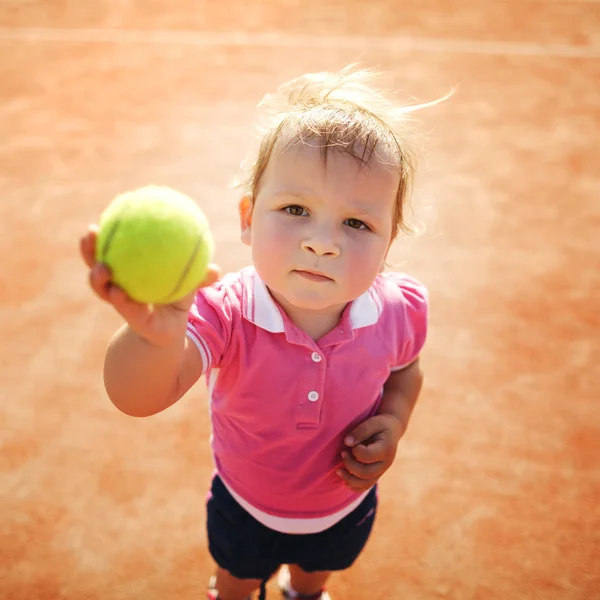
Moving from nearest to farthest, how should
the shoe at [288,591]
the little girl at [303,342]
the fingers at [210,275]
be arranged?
the fingers at [210,275], the little girl at [303,342], the shoe at [288,591]

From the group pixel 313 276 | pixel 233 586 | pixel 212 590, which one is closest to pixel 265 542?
pixel 233 586

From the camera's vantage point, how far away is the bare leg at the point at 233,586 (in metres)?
1.35

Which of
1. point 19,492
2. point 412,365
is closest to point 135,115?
point 19,492

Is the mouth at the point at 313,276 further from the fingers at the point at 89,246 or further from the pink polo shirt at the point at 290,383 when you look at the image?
the fingers at the point at 89,246

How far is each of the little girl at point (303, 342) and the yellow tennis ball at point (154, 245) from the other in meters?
0.03

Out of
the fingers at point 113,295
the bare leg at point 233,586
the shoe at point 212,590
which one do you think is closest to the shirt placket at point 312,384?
the fingers at point 113,295

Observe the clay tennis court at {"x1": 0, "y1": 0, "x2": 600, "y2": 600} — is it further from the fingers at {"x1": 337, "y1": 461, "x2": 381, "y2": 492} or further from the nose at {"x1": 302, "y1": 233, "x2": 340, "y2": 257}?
the nose at {"x1": 302, "y1": 233, "x2": 340, "y2": 257}

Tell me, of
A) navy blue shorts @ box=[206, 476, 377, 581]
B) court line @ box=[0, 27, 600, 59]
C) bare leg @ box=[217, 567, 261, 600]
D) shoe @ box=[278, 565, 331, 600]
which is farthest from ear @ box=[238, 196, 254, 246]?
court line @ box=[0, 27, 600, 59]

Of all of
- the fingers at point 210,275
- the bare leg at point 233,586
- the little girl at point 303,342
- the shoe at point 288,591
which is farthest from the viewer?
the shoe at point 288,591

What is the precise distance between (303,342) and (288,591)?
2.39 ft

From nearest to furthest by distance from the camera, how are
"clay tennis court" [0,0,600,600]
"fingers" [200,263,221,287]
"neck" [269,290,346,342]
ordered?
"fingers" [200,263,221,287] < "neck" [269,290,346,342] < "clay tennis court" [0,0,600,600]

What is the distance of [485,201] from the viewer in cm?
275

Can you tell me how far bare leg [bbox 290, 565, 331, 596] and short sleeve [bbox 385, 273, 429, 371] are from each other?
19.1 inches

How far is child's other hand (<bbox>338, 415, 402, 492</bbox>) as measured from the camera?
1097mm
